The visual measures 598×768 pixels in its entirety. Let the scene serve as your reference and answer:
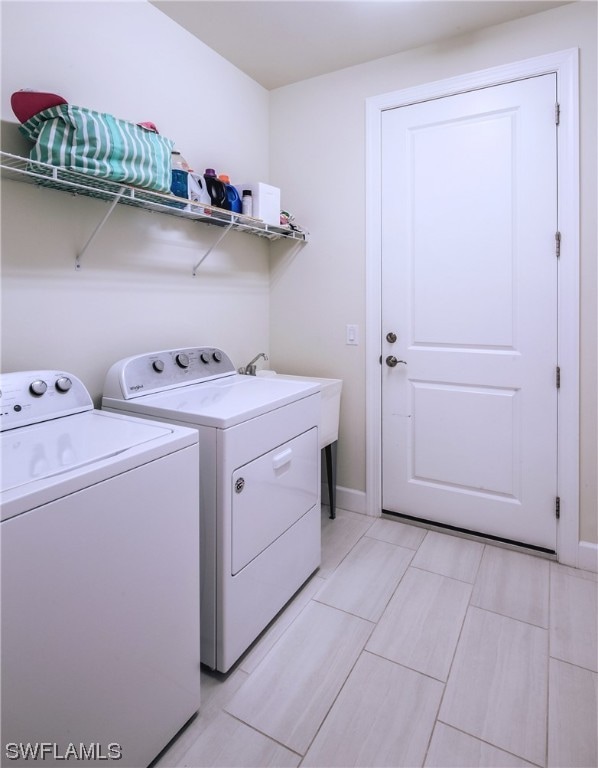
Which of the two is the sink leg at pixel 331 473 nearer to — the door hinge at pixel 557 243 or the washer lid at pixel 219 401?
the washer lid at pixel 219 401

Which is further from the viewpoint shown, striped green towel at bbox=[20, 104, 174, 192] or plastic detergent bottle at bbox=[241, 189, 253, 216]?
plastic detergent bottle at bbox=[241, 189, 253, 216]


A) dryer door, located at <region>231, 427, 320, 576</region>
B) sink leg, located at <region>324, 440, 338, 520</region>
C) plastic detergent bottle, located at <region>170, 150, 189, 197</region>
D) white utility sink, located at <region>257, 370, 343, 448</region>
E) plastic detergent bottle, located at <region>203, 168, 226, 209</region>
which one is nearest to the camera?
dryer door, located at <region>231, 427, 320, 576</region>

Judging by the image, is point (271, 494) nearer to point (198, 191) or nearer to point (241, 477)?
point (241, 477)

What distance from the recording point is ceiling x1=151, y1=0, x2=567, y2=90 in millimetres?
1898

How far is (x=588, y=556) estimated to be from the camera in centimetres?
205

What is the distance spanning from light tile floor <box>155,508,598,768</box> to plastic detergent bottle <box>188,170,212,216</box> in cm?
171

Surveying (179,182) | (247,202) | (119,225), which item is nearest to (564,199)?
(247,202)

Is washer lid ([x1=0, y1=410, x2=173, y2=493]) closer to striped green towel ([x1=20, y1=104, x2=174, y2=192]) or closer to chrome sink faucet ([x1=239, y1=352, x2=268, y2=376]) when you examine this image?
striped green towel ([x1=20, y1=104, x2=174, y2=192])

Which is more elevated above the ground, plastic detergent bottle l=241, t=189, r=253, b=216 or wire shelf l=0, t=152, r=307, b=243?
plastic detergent bottle l=241, t=189, r=253, b=216

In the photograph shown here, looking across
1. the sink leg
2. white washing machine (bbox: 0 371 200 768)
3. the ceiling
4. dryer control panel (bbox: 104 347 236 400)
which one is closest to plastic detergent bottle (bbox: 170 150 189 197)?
dryer control panel (bbox: 104 347 236 400)

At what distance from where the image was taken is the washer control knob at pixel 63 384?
141cm

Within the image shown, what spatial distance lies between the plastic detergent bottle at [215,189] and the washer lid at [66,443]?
111 centimetres

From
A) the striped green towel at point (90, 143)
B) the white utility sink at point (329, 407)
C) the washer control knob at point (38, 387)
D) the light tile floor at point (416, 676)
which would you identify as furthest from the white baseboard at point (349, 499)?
the striped green towel at point (90, 143)

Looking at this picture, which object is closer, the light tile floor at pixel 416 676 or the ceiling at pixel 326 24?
the light tile floor at pixel 416 676
